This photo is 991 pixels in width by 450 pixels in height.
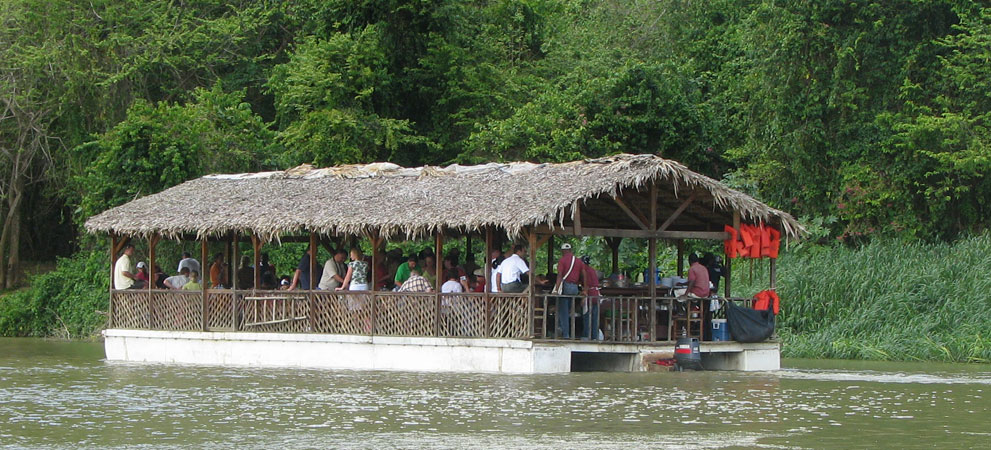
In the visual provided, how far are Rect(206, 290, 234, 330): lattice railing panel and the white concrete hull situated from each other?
203 mm

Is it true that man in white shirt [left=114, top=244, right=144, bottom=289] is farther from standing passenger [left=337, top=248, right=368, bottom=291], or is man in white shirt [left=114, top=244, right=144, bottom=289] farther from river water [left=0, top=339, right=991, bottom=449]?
standing passenger [left=337, top=248, right=368, bottom=291]

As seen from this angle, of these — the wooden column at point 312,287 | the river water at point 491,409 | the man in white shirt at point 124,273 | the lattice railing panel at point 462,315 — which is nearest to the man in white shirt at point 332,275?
the wooden column at point 312,287

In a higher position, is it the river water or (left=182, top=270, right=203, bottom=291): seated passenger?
(left=182, top=270, right=203, bottom=291): seated passenger

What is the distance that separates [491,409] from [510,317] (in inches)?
176

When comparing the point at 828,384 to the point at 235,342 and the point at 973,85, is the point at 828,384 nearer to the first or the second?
the point at 235,342

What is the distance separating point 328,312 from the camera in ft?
67.3

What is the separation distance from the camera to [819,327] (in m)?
24.5

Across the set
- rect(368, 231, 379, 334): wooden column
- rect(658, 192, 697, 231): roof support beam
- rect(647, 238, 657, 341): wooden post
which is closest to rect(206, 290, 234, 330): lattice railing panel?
rect(368, 231, 379, 334): wooden column

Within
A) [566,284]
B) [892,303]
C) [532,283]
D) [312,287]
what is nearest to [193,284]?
[312,287]

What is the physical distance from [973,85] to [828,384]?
1111cm

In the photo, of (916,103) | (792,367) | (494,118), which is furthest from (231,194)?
(916,103)

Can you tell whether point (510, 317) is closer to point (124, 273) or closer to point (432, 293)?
point (432, 293)

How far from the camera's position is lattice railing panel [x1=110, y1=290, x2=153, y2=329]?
2248cm

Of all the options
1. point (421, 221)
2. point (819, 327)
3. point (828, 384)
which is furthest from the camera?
point (819, 327)
